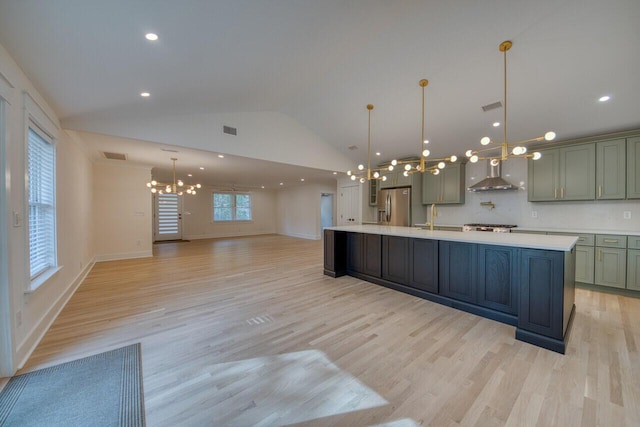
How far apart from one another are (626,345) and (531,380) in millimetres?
1346

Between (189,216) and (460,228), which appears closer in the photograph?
(460,228)

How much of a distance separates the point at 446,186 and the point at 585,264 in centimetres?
280

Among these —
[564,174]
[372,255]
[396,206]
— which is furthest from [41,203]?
[564,174]

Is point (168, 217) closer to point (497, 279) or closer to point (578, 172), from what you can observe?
point (497, 279)

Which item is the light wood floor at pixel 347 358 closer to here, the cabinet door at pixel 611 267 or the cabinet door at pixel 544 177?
the cabinet door at pixel 611 267

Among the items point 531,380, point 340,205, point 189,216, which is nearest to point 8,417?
point 531,380

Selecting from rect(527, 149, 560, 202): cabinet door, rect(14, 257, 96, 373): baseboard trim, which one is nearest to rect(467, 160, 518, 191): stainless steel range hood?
rect(527, 149, 560, 202): cabinet door

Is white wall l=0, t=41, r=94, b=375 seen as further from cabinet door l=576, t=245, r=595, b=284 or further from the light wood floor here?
cabinet door l=576, t=245, r=595, b=284

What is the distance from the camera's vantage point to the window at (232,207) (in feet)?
36.0

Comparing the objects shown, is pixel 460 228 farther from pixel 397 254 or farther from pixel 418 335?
pixel 418 335

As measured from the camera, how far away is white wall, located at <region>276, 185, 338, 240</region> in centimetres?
1016

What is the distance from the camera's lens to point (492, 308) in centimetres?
281

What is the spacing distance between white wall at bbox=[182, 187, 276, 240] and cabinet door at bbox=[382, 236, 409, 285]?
8849 mm

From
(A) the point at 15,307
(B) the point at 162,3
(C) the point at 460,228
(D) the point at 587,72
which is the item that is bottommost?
(A) the point at 15,307
